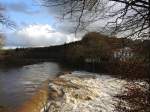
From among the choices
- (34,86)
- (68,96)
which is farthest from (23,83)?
(68,96)

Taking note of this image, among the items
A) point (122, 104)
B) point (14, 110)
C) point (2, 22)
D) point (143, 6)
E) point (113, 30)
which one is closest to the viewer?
point (143, 6)

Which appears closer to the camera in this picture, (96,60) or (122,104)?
(122,104)

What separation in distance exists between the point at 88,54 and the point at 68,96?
1127 inches

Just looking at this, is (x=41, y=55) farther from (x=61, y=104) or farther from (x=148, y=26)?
(x=148, y=26)

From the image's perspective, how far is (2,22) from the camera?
1306 centimetres

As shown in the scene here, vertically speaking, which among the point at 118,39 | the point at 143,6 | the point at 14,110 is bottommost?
the point at 14,110

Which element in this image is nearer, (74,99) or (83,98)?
(74,99)

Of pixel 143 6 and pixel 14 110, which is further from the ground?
pixel 143 6

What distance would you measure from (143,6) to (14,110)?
12973 millimetres

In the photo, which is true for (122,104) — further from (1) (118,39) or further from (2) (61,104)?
(1) (118,39)

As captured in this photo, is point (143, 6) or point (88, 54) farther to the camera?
point (88, 54)

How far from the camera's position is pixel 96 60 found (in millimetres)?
44438

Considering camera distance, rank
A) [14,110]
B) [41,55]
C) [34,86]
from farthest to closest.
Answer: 1. [41,55]
2. [34,86]
3. [14,110]

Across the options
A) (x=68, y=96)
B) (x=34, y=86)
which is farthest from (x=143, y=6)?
(x=34, y=86)
